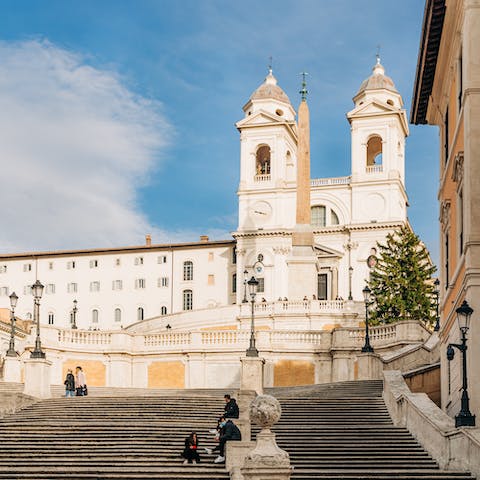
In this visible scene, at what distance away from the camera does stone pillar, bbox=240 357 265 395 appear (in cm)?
3797

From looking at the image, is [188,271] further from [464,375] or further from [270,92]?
[464,375]

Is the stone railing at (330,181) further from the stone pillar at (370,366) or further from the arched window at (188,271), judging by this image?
the stone pillar at (370,366)

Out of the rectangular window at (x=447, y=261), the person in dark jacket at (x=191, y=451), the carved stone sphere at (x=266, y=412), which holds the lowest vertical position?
the person in dark jacket at (x=191, y=451)

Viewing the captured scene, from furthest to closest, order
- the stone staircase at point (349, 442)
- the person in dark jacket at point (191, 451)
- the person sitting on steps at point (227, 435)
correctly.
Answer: the person in dark jacket at point (191, 451), the person sitting on steps at point (227, 435), the stone staircase at point (349, 442)

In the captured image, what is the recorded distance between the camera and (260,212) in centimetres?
10831

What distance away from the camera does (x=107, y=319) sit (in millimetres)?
113250

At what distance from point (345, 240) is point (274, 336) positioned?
2094 inches

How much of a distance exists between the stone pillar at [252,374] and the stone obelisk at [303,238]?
45.7 m

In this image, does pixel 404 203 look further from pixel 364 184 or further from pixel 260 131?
pixel 260 131

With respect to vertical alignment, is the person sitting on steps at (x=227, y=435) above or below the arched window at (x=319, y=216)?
below

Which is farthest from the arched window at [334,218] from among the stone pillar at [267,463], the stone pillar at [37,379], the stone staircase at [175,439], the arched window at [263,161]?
the stone pillar at [267,463]

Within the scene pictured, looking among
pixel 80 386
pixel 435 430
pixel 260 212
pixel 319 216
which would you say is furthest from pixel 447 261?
pixel 260 212

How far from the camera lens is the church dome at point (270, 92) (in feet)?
369

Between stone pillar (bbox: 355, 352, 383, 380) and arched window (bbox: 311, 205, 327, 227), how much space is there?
64.4 metres
